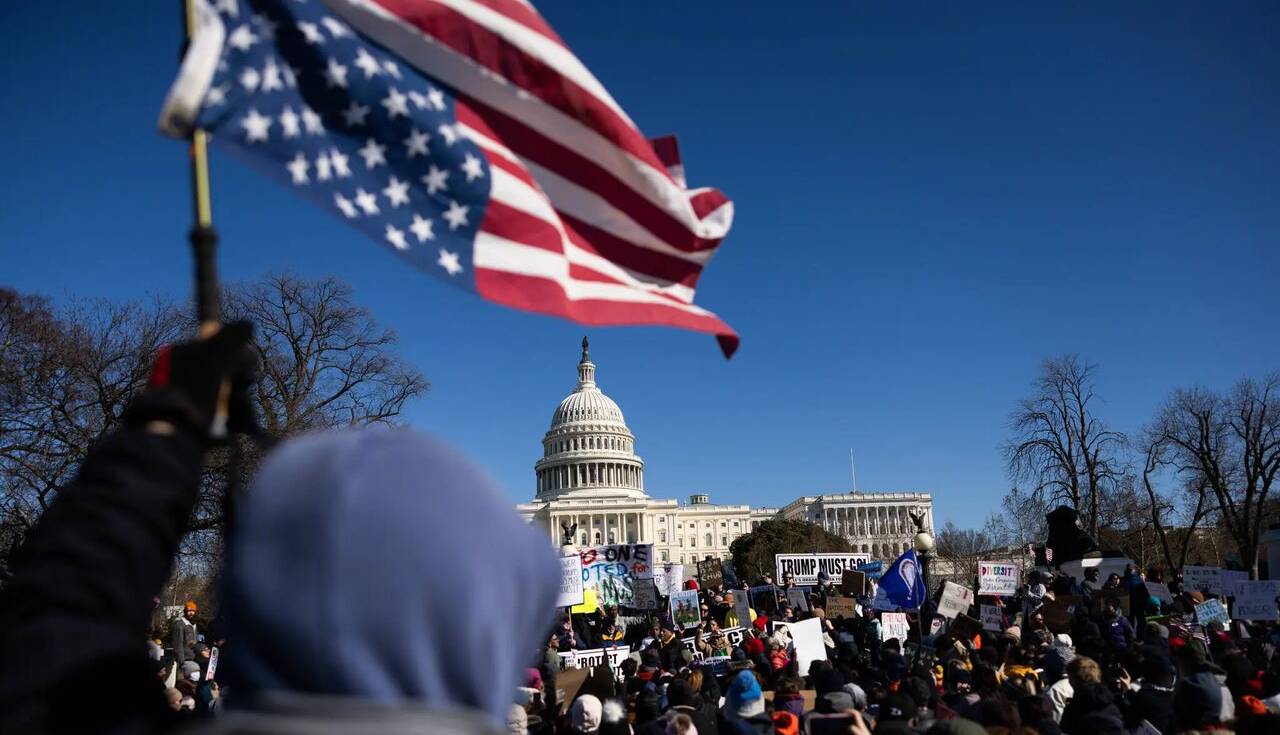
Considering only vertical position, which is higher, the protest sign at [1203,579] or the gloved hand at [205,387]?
Answer: the gloved hand at [205,387]

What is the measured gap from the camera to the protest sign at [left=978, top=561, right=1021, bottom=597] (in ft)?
60.4

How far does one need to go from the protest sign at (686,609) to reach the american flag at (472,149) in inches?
641

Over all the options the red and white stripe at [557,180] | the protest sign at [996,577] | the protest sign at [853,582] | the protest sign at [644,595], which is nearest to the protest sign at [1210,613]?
the protest sign at [996,577]

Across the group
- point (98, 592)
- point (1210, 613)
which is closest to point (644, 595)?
point (1210, 613)

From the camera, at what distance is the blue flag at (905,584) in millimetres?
14172

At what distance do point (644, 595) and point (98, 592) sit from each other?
21.2m

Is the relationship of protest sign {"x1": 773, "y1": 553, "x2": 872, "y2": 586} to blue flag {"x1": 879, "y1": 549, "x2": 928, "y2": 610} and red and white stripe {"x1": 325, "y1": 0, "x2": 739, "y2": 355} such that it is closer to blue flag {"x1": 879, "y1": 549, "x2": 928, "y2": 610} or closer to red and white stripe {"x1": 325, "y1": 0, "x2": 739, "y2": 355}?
blue flag {"x1": 879, "y1": 549, "x2": 928, "y2": 610}

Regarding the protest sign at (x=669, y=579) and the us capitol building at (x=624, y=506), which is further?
the us capitol building at (x=624, y=506)

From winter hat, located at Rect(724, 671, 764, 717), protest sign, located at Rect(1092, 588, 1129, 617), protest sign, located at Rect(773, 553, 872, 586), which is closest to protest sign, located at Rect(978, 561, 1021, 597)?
protest sign, located at Rect(1092, 588, 1129, 617)

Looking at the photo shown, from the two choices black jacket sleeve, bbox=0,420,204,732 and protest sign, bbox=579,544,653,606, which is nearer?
black jacket sleeve, bbox=0,420,204,732

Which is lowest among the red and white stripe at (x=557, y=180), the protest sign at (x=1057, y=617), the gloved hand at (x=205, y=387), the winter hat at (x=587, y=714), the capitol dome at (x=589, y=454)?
the protest sign at (x=1057, y=617)

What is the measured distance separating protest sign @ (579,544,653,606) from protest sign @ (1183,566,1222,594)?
10828 millimetres

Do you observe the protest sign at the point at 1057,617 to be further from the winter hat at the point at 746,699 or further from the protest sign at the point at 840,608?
the winter hat at the point at 746,699

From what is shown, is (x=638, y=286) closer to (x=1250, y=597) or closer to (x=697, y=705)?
(x=697, y=705)
